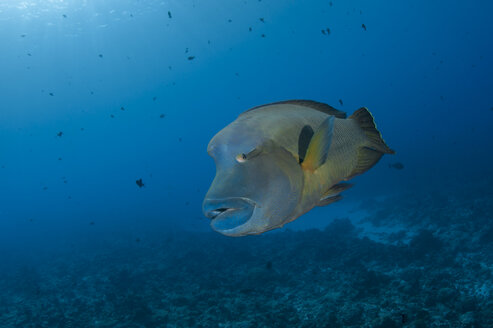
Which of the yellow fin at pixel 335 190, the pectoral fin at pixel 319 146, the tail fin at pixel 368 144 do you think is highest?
the tail fin at pixel 368 144

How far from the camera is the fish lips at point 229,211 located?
111 cm

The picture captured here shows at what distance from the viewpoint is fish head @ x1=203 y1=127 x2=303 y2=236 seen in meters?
1.12

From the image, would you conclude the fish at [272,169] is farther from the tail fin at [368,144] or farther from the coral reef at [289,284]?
the coral reef at [289,284]

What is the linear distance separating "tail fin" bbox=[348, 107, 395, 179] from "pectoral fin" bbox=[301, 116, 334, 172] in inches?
20.9

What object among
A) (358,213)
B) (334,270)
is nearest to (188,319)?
(334,270)

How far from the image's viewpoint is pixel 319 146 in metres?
1.26

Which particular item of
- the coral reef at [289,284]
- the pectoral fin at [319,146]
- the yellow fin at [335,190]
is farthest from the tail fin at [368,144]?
the coral reef at [289,284]

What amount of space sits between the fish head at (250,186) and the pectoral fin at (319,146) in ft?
0.20

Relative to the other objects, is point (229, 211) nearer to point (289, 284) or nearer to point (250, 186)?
point (250, 186)

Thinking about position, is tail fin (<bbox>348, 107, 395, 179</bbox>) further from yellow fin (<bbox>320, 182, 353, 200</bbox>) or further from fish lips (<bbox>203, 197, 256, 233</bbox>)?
fish lips (<bbox>203, 197, 256, 233</bbox>)

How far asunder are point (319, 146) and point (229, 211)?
52 centimetres

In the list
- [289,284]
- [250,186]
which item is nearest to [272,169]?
[250,186]

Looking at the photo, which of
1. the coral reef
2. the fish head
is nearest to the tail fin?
the fish head

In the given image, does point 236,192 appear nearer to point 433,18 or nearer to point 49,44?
point 49,44
